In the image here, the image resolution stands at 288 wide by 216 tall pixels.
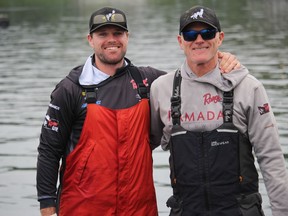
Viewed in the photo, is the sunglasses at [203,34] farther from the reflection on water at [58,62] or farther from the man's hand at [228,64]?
the reflection on water at [58,62]

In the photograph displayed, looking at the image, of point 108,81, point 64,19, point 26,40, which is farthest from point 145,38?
point 108,81

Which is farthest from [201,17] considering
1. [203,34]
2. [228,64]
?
[228,64]

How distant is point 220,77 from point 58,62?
2448 cm

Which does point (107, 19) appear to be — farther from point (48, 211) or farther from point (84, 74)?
point (48, 211)

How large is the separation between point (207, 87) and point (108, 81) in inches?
33.2

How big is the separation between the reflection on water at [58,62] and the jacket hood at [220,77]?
4.60m

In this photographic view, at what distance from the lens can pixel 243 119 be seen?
16.6 feet

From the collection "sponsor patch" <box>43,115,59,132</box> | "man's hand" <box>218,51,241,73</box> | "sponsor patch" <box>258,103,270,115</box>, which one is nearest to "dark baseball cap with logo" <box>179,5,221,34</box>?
"man's hand" <box>218,51,241,73</box>

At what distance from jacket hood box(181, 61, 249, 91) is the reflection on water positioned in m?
4.60

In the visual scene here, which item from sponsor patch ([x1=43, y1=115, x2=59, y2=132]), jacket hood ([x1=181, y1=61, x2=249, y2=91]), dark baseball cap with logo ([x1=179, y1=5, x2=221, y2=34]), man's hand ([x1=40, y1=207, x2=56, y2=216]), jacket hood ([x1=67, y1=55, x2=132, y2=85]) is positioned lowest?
man's hand ([x1=40, y1=207, x2=56, y2=216])

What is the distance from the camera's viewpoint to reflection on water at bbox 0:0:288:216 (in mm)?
11867

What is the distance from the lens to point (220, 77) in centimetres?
511

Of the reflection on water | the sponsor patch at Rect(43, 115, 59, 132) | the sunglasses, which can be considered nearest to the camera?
the sunglasses

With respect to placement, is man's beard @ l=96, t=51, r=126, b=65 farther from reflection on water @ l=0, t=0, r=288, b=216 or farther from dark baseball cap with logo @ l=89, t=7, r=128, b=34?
reflection on water @ l=0, t=0, r=288, b=216
